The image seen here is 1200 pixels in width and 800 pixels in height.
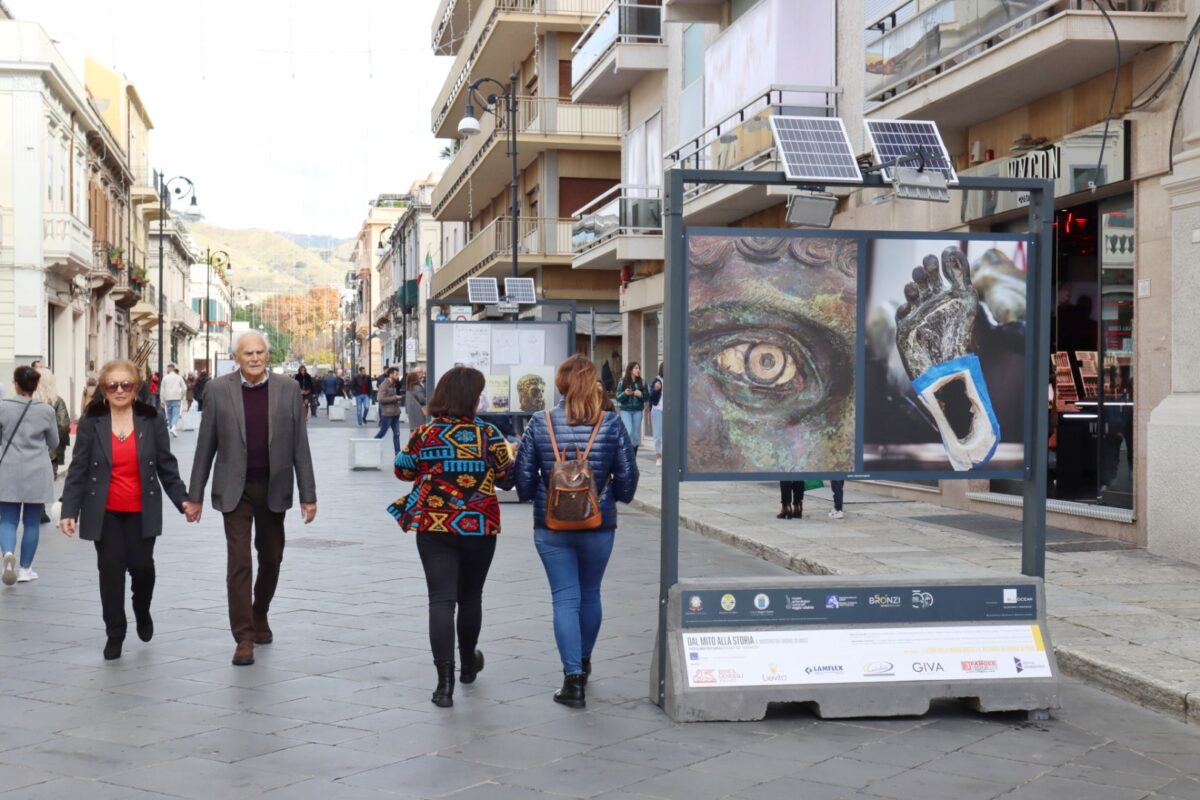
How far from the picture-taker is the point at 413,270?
82.5 meters

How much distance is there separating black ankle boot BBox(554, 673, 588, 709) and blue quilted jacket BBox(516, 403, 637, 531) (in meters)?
0.70

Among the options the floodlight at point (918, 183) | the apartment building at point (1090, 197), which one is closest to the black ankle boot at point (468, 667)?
the floodlight at point (918, 183)

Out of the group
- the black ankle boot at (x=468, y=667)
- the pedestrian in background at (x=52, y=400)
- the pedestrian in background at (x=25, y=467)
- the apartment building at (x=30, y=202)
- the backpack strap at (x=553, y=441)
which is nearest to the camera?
the backpack strap at (x=553, y=441)

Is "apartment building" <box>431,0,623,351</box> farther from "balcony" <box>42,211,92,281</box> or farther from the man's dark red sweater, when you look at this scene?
the man's dark red sweater

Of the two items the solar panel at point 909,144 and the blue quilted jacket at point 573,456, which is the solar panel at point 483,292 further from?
the blue quilted jacket at point 573,456

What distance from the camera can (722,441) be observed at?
6.86m

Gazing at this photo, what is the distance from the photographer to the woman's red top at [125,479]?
801 centimetres

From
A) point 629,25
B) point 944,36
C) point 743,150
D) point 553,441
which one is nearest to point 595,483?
point 553,441

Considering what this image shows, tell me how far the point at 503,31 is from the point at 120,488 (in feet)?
101

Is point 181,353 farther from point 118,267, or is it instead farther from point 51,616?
point 51,616

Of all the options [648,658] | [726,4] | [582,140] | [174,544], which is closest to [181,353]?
[582,140]

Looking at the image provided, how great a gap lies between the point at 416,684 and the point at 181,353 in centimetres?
9054

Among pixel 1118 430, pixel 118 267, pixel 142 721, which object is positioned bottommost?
pixel 142 721

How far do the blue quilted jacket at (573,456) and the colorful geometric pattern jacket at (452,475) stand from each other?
0.12 metres
